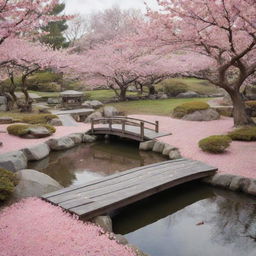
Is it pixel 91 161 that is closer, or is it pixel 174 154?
pixel 174 154

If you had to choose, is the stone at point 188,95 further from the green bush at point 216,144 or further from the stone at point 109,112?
the green bush at point 216,144

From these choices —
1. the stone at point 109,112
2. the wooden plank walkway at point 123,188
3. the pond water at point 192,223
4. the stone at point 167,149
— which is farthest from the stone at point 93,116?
the pond water at point 192,223

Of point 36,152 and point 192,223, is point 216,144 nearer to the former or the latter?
point 192,223

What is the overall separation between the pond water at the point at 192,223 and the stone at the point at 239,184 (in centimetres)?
21

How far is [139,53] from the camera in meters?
24.5

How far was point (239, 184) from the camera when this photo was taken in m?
7.69

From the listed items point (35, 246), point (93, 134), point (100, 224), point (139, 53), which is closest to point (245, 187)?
point (100, 224)

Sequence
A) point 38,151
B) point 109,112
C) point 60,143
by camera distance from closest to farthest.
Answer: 1. point 38,151
2. point 60,143
3. point 109,112

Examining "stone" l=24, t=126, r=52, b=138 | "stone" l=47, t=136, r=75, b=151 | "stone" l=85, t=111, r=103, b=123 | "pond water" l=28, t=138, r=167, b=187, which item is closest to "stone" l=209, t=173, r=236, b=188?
"pond water" l=28, t=138, r=167, b=187

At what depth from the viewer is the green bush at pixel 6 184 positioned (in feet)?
20.0

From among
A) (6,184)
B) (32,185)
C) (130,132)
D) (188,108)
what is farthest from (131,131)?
(6,184)

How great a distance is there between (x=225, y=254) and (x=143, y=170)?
3.55 m

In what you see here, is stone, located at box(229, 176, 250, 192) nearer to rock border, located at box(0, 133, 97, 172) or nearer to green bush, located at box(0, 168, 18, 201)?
green bush, located at box(0, 168, 18, 201)

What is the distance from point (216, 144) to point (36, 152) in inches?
257
